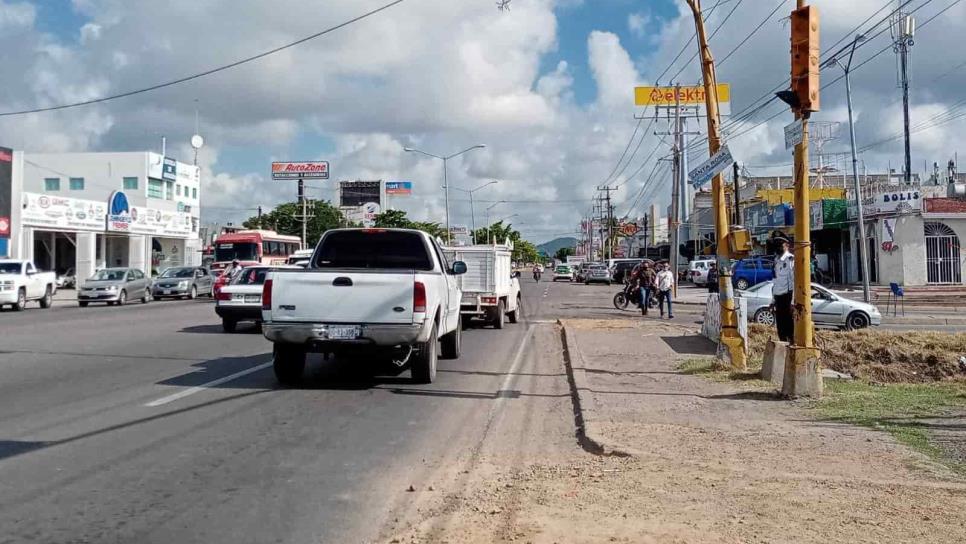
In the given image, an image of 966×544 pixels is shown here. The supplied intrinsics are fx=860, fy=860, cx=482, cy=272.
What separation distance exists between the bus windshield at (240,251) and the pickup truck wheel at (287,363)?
3681cm

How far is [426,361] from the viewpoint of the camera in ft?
36.7

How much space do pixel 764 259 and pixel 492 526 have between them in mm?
40615

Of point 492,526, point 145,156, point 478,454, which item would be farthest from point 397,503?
point 145,156

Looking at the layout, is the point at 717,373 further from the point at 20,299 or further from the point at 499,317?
the point at 20,299

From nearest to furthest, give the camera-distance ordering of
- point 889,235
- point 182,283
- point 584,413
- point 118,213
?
point 584,413, point 889,235, point 182,283, point 118,213

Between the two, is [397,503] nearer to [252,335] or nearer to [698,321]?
[252,335]

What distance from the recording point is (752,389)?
1058cm

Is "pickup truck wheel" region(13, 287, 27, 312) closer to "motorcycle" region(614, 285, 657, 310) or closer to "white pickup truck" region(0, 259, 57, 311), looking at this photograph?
"white pickup truck" region(0, 259, 57, 311)

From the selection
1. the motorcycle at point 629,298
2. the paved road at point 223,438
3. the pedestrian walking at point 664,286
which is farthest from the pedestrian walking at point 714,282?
the paved road at point 223,438

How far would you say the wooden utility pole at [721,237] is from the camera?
1255 centimetres

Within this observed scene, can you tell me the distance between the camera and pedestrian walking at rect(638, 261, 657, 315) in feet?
94.2

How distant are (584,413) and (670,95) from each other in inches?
2540

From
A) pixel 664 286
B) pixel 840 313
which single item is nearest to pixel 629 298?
pixel 664 286

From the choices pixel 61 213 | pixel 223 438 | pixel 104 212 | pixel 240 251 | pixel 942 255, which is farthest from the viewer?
pixel 104 212
